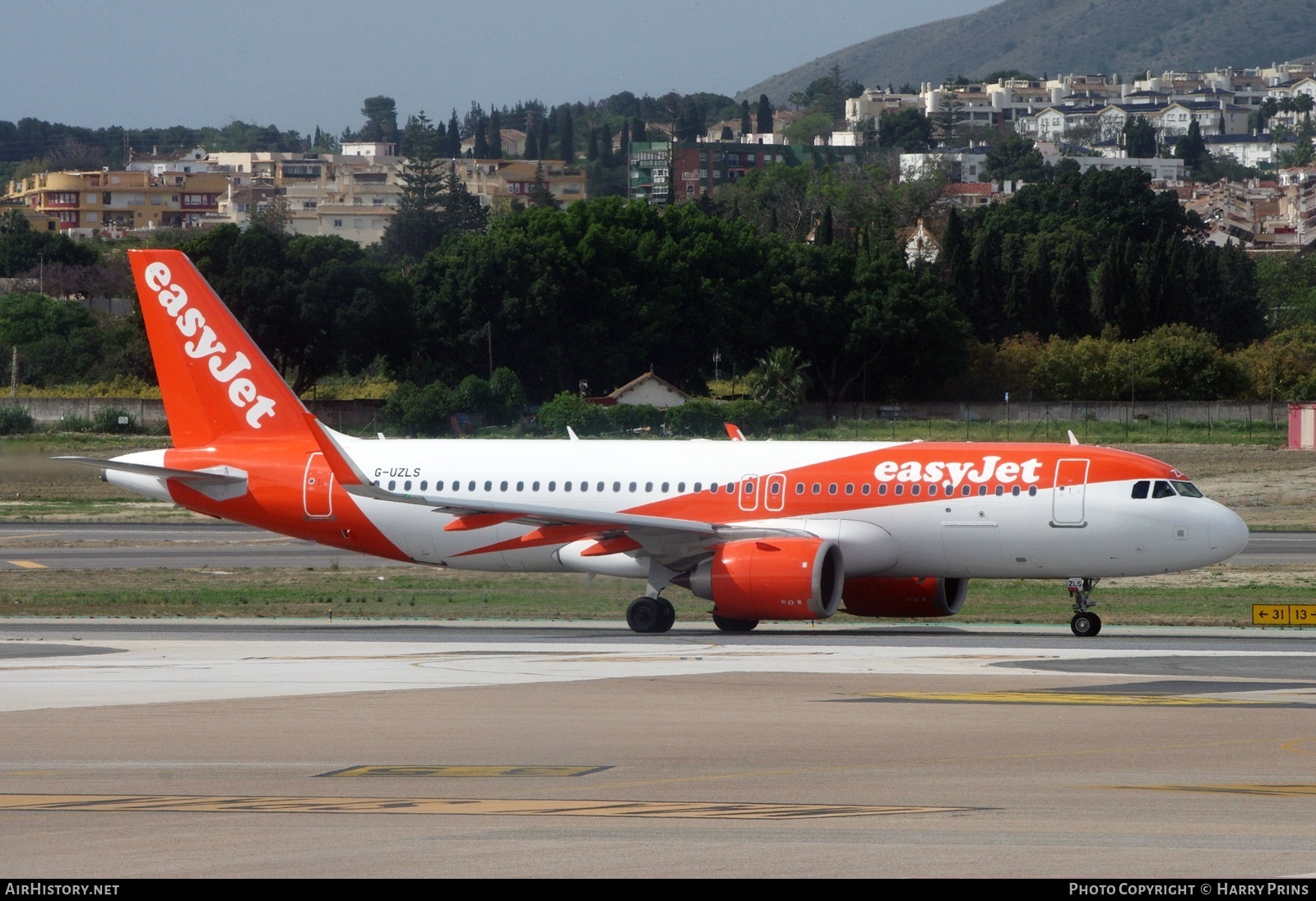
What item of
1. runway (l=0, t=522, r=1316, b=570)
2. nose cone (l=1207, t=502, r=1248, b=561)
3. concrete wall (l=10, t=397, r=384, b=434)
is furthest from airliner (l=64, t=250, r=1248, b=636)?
concrete wall (l=10, t=397, r=384, b=434)

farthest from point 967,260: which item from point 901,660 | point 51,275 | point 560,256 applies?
point 901,660

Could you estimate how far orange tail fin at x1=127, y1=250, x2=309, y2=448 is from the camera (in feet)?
126

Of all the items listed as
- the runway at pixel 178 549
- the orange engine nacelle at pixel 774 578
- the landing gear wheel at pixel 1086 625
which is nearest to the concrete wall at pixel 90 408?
the runway at pixel 178 549

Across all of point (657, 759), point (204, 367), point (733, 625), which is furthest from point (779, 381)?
point (657, 759)

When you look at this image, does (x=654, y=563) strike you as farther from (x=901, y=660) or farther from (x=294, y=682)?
(x=294, y=682)

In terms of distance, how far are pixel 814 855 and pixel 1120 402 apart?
10367cm

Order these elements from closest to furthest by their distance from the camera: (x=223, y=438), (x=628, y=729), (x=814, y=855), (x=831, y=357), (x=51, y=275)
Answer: (x=814, y=855), (x=628, y=729), (x=223, y=438), (x=831, y=357), (x=51, y=275)

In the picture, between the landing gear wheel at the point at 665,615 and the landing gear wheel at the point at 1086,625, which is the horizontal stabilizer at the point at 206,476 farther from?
the landing gear wheel at the point at 1086,625

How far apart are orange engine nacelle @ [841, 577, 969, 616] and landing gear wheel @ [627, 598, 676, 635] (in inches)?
151

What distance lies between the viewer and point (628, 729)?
792 inches

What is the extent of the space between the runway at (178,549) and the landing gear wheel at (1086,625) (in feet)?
49.6

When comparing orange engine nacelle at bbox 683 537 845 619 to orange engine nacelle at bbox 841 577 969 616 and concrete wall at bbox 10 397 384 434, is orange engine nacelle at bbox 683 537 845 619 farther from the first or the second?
concrete wall at bbox 10 397 384 434

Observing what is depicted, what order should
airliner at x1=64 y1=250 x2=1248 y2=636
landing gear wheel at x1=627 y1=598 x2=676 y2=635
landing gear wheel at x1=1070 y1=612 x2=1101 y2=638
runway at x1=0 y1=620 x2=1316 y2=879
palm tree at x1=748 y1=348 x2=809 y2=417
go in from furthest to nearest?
1. palm tree at x1=748 y1=348 x2=809 y2=417
2. landing gear wheel at x1=627 y1=598 x2=676 y2=635
3. airliner at x1=64 y1=250 x2=1248 y2=636
4. landing gear wheel at x1=1070 y1=612 x2=1101 y2=638
5. runway at x1=0 y1=620 x2=1316 y2=879

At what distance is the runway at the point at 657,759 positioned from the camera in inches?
503
